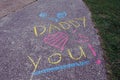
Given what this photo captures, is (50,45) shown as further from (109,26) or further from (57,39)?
(109,26)

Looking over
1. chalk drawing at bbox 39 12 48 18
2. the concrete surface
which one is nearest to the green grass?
chalk drawing at bbox 39 12 48 18

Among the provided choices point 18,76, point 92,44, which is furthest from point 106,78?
point 18,76

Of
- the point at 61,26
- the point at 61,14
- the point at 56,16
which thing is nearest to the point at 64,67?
the point at 61,26

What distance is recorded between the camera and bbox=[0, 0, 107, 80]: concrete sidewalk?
3.95 m

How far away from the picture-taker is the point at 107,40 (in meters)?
4.78

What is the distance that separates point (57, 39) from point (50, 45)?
268 mm

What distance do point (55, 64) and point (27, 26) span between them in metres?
1.66

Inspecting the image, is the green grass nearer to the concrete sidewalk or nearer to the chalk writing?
the concrete sidewalk

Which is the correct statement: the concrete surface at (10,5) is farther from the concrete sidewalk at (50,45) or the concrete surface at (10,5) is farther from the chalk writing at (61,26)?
the chalk writing at (61,26)

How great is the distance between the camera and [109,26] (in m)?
5.38

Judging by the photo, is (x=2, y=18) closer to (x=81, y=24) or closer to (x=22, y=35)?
(x=22, y=35)

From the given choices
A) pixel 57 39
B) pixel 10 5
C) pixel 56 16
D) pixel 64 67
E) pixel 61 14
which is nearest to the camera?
pixel 64 67

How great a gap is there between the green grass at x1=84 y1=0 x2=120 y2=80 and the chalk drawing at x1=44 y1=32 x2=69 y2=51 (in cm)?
85

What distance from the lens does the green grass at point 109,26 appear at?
4182 millimetres
